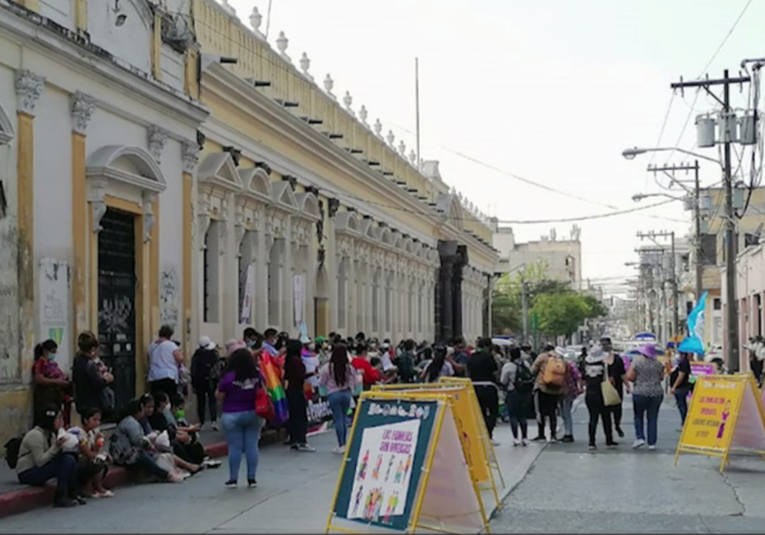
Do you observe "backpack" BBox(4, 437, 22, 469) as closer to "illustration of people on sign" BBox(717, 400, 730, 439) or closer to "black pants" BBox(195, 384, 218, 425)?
"black pants" BBox(195, 384, 218, 425)

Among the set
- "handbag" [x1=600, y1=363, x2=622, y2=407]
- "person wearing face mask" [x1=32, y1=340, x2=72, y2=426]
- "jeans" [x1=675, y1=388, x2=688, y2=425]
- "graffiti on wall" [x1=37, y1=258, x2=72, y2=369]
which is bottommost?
"jeans" [x1=675, y1=388, x2=688, y2=425]

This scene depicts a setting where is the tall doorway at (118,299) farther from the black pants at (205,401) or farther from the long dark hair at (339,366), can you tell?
the long dark hair at (339,366)

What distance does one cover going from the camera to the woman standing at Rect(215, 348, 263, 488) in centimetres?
1205

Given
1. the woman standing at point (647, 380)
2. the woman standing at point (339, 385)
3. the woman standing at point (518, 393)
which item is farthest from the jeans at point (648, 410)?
the woman standing at point (339, 385)

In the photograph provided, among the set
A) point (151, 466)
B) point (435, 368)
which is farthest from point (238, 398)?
point (435, 368)

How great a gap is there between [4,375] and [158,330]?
490 cm

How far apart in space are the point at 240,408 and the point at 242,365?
45cm

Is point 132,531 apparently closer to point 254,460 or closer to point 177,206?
point 254,460

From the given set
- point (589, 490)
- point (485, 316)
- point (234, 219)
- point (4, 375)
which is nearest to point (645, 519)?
point (589, 490)

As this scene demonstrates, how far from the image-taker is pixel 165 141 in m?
18.9

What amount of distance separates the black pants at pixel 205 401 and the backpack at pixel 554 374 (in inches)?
206

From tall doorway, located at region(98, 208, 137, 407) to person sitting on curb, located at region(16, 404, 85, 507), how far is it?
5364 millimetres

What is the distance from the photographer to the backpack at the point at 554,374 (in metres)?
17.4

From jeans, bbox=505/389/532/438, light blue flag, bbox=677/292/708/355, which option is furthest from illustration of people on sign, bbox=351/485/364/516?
light blue flag, bbox=677/292/708/355
